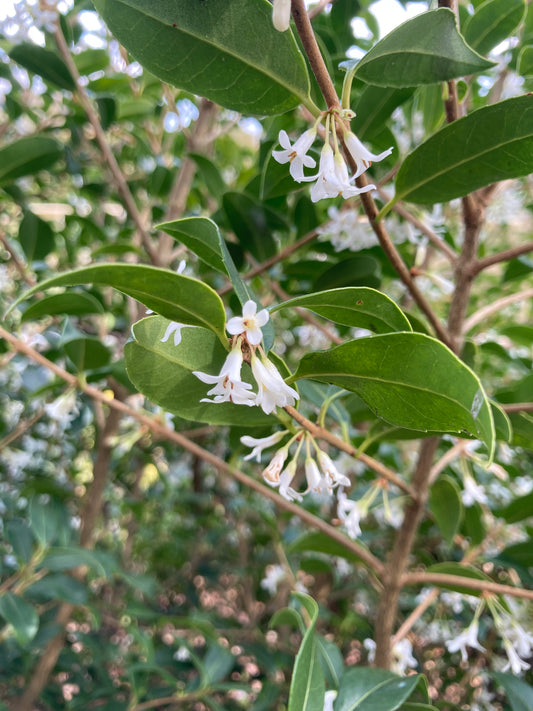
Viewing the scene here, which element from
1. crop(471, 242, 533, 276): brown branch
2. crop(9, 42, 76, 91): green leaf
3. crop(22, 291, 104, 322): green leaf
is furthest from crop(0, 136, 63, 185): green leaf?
crop(471, 242, 533, 276): brown branch

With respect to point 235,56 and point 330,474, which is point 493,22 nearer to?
point 235,56

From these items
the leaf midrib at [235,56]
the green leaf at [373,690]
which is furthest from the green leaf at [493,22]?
the green leaf at [373,690]

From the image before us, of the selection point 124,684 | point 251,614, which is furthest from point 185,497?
point 124,684

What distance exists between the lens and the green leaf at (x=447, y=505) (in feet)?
2.80

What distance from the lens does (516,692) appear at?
830mm

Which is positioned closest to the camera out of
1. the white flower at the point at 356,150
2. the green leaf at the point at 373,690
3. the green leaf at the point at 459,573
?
the white flower at the point at 356,150

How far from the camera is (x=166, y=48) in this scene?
0.43 m

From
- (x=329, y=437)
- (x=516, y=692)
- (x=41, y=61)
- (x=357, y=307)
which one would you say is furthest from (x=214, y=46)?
(x=516, y=692)

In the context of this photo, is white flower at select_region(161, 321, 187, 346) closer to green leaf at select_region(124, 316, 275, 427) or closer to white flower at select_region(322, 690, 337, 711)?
green leaf at select_region(124, 316, 275, 427)

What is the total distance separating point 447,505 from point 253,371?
1.93 ft

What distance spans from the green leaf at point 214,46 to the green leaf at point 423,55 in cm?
6

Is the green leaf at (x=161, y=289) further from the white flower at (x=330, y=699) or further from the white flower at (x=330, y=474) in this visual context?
the white flower at (x=330, y=699)

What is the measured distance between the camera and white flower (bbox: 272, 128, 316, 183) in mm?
451

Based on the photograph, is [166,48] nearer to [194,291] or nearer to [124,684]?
[194,291]
